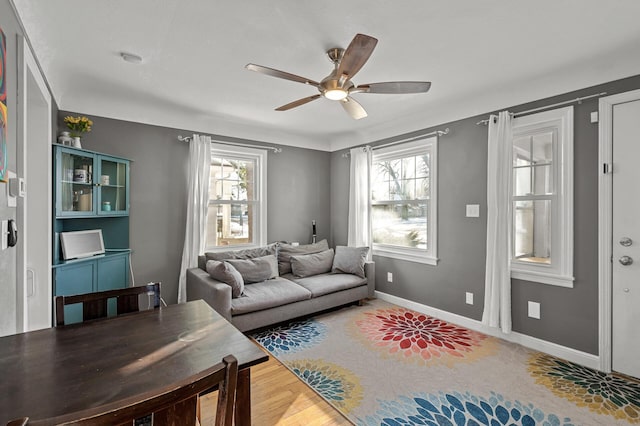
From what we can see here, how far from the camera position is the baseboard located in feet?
8.71

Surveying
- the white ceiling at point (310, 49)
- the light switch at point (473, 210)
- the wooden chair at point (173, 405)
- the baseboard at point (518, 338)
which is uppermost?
the white ceiling at point (310, 49)

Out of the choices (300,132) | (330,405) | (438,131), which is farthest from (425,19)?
(300,132)

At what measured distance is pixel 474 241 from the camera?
3.43m

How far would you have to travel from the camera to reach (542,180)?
2.95m

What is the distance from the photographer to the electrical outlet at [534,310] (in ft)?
9.63

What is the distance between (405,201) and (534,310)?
189cm

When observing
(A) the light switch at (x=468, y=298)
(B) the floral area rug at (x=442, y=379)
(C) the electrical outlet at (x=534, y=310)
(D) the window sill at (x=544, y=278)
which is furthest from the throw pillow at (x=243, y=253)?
(C) the electrical outlet at (x=534, y=310)

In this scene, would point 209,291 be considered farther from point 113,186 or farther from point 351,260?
point 351,260

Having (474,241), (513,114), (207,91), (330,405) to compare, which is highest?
(207,91)

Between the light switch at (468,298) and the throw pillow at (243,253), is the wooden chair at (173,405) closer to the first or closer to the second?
the throw pillow at (243,253)

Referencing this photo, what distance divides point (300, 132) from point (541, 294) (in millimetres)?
3600

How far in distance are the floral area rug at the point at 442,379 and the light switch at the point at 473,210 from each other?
4.19 ft

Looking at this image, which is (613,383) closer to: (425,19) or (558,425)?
(558,425)

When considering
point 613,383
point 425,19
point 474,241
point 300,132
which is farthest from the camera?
point 300,132
